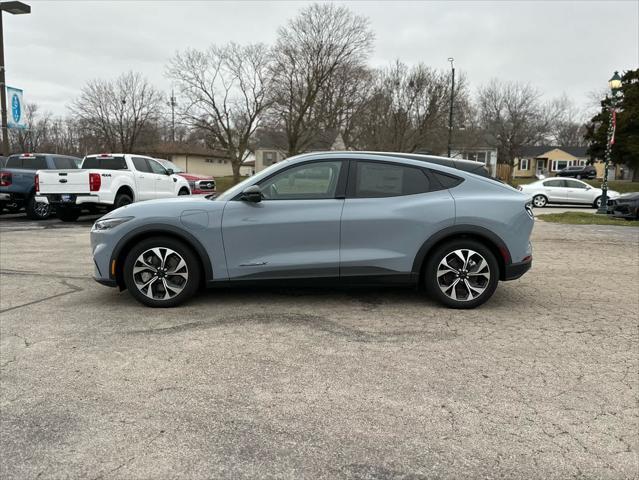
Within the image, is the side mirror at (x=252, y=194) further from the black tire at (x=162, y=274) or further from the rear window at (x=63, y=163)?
the rear window at (x=63, y=163)

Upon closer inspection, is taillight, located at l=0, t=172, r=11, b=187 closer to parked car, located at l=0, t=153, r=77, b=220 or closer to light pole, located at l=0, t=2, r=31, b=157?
parked car, located at l=0, t=153, r=77, b=220

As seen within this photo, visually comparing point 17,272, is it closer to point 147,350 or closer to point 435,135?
point 147,350

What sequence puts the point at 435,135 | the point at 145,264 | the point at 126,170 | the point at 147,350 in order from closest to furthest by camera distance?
the point at 147,350
the point at 145,264
the point at 126,170
the point at 435,135

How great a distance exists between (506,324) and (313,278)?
6.45 ft

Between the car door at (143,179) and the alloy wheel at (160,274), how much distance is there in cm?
949

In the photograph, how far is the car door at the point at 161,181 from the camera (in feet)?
48.5

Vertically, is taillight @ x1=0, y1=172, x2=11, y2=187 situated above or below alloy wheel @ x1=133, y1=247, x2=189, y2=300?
above

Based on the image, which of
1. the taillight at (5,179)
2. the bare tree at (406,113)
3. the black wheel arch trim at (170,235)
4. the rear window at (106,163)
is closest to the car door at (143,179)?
the rear window at (106,163)

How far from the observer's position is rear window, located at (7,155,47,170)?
14859 millimetres

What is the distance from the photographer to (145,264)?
5105 mm

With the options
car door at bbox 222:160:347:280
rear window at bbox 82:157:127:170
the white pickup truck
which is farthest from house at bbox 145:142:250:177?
car door at bbox 222:160:347:280

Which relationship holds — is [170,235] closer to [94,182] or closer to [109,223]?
[109,223]

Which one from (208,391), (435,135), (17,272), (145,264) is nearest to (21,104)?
(17,272)

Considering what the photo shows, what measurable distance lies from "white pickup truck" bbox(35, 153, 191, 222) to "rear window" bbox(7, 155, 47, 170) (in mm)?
1901
